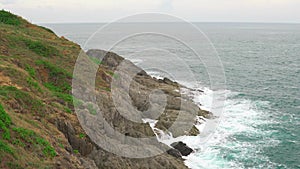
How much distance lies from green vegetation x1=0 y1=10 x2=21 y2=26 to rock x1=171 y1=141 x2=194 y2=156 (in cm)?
2941

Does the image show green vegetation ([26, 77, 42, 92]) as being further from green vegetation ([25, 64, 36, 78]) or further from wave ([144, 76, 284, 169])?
wave ([144, 76, 284, 169])

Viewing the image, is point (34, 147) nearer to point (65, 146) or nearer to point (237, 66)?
point (65, 146)

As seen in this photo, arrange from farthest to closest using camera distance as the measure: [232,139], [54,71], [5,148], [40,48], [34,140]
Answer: [232,139] → [40,48] → [54,71] → [34,140] → [5,148]

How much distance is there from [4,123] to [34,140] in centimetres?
195

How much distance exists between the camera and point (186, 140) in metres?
36.5

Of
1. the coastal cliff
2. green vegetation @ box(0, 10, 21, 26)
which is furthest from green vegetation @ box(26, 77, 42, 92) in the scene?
green vegetation @ box(0, 10, 21, 26)

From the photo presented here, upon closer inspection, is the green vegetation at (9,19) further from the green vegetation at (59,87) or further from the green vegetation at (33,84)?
the green vegetation at (33,84)

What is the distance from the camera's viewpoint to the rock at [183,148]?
33062mm

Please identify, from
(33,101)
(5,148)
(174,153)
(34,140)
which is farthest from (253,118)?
(5,148)

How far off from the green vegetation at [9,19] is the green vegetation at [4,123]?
29856 mm

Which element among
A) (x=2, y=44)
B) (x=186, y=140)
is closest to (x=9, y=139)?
(x=2, y=44)

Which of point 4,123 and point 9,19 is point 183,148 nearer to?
point 4,123

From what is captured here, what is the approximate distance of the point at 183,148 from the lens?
109 ft

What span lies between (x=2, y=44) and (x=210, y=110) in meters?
33.0
